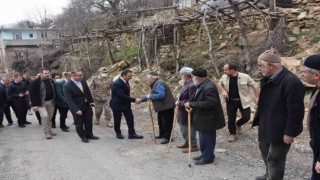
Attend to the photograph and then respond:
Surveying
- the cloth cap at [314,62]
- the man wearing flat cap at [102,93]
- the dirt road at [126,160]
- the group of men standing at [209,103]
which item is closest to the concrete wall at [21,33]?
the group of men standing at [209,103]

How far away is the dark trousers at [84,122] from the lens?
8.46m

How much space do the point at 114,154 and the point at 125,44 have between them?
17.1 m

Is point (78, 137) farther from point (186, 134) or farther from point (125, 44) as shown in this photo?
point (125, 44)

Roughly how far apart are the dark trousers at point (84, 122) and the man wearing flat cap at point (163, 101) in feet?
5.70

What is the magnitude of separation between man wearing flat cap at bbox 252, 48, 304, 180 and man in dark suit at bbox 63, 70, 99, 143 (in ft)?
16.6

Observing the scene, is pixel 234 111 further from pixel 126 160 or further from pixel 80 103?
pixel 80 103

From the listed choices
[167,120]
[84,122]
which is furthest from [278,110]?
[84,122]

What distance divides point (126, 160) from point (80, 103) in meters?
2.45

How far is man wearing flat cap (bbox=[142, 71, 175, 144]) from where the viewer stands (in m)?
7.64

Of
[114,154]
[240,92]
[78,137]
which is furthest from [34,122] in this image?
[240,92]

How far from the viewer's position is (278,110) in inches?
165

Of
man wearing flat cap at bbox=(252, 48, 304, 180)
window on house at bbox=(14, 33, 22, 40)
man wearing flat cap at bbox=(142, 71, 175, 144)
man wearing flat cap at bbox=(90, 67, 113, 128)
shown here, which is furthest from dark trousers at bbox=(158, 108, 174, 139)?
Result: window on house at bbox=(14, 33, 22, 40)

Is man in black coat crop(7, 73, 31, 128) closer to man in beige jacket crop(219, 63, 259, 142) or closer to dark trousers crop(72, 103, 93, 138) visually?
dark trousers crop(72, 103, 93, 138)

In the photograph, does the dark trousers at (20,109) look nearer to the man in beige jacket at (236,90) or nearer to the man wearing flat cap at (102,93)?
the man wearing flat cap at (102,93)
